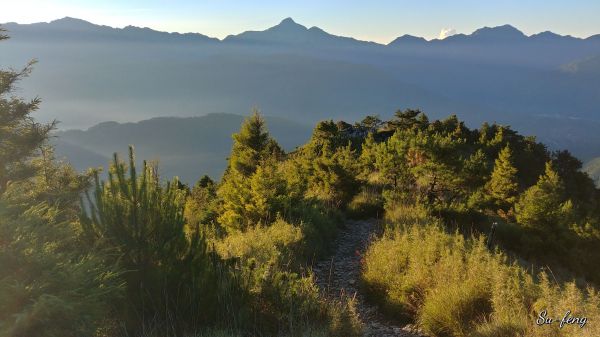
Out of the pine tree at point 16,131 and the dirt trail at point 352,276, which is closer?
the dirt trail at point 352,276

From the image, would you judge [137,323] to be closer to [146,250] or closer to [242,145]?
[146,250]

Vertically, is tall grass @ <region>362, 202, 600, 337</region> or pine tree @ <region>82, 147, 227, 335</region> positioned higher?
pine tree @ <region>82, 147, 227, 335</region>

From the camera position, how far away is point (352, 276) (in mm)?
8156

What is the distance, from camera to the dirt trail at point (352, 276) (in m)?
5.57

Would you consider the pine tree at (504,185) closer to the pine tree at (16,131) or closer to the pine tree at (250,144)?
the pine tree at (250,144)

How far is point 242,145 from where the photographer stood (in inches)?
914

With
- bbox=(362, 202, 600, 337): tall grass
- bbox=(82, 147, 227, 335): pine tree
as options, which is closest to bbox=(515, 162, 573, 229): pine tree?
bbox=(362, 202, 600, 337): tall grass

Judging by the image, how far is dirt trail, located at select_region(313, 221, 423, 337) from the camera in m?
5.57

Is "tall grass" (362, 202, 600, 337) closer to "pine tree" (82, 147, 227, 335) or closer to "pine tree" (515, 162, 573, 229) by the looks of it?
"pine tree" (82, 147, 227, 335)

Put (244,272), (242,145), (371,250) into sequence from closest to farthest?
(244,272) < (371,250) < (242,145)

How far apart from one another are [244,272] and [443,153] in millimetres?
12797

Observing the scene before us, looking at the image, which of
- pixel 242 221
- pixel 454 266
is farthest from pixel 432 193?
pixel 454 266
